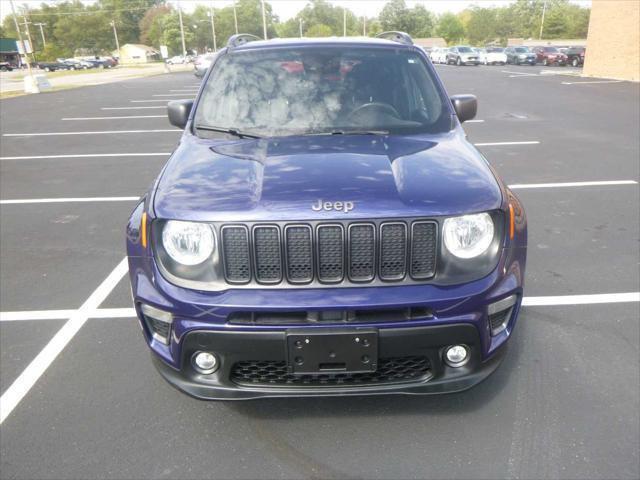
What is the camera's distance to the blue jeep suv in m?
2.25

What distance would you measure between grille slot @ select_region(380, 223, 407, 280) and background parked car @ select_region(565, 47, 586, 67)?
4152 cm

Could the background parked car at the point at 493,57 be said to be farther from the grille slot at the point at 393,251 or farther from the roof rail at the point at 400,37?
the grille slot at the point at 393,251

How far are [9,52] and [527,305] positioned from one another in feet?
301

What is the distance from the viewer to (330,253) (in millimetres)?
2295

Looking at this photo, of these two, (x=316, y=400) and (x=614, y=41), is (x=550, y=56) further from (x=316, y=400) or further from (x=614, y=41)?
(x=316, y=400)

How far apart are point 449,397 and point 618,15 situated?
29641 millimetres

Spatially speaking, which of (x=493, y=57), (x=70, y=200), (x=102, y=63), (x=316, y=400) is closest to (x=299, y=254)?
(x=316, y=400)

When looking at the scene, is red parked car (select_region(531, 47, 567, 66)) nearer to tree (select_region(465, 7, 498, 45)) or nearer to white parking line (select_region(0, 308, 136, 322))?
tree (select_region(465, 7, 498, 45))

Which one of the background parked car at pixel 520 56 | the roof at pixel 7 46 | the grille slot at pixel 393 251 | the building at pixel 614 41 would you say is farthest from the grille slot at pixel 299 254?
the roof at pixel 7 46

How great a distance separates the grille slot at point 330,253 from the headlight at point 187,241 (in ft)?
1.59

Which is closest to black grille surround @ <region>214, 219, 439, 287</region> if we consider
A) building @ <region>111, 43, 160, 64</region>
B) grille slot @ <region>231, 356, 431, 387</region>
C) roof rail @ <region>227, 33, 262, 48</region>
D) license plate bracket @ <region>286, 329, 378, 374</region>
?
license plate bracket @ <region>286, 329, 378, 374</region>

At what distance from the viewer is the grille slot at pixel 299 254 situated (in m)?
2.27

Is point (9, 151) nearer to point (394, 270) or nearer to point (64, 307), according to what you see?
point (64, 307)

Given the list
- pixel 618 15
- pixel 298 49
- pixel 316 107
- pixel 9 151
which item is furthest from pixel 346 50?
pixel 618 15
